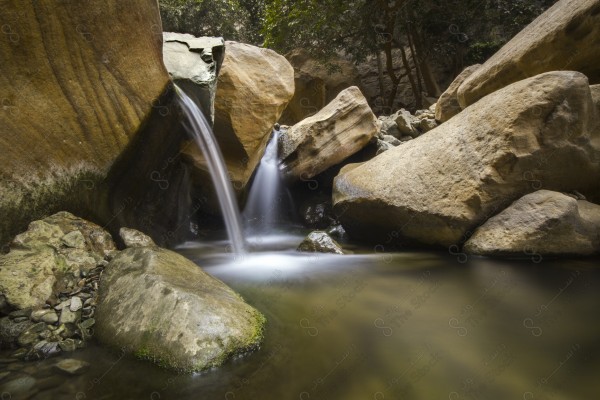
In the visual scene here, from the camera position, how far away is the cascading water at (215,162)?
4.81m

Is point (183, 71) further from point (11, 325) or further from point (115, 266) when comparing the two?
point (11, 325)

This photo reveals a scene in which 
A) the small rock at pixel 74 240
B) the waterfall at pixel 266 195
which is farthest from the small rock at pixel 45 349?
the waterfall at pixel 266 195

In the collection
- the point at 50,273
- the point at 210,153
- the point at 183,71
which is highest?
the point at 183,71

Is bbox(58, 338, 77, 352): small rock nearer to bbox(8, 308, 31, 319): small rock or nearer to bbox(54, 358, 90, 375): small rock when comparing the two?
bbox(54, 358, 90, 375): small rock

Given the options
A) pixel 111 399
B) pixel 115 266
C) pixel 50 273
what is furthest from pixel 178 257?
pixel 111 399

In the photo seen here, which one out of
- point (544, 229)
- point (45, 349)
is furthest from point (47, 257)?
point (544, 229)

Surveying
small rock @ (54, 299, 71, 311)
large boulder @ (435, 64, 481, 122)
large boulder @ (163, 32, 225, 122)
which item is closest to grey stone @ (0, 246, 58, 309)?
small rock @ (54, 299, 71, 311)

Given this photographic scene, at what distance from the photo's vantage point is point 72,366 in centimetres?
210

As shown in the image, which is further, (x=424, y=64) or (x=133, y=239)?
(x=424, y=64)

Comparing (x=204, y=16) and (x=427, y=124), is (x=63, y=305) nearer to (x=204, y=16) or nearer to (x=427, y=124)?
(x=427, y=124)

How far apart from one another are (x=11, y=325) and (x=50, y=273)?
0.45m

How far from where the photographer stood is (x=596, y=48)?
540 cm

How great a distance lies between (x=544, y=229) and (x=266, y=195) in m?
5.89

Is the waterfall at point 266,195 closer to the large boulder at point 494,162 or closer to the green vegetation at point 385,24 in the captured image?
the large boulder at point 494,162
